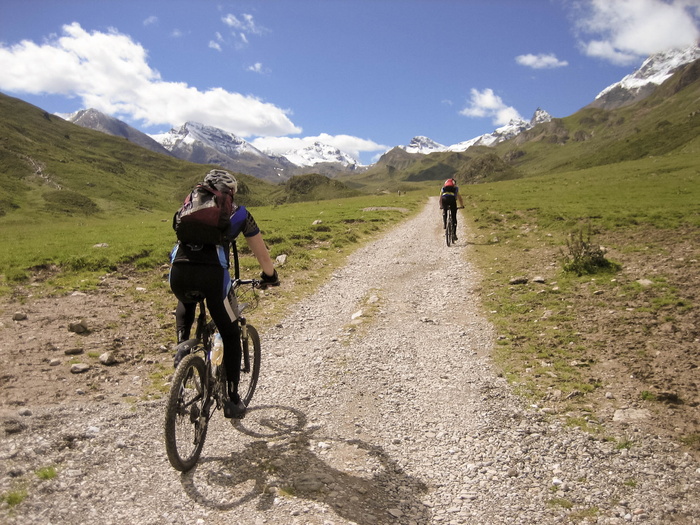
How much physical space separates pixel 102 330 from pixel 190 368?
6.81m

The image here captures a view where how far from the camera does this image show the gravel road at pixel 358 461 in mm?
4578

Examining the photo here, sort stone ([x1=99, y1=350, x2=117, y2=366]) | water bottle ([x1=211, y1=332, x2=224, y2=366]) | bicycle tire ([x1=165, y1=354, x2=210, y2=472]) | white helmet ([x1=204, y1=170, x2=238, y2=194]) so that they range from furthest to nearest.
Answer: stone ([x1=99, y1=350, x2=117, y2=366])
water bottle ([x1=211, y1=332, x2=224, y2=366])
white helmet ([x1=204, y1=170, x2=238, y2=194])
bicycle tire ([x1=165, y1=354, x2=210, y2=472])

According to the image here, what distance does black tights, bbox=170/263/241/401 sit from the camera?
5.11m

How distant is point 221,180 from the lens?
5.33 m

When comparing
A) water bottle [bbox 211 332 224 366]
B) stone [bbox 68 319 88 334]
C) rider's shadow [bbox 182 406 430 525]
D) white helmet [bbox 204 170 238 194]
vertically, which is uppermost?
white helmet [bbox 204 170 238 194]

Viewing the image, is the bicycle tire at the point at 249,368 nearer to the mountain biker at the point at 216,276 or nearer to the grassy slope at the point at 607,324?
the mountain biker at the point at 216,276

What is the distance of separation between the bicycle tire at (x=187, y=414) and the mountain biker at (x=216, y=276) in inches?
12.5

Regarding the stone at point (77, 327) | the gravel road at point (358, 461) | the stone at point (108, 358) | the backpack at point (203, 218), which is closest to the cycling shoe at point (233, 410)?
the gravel road at point (358, 461)

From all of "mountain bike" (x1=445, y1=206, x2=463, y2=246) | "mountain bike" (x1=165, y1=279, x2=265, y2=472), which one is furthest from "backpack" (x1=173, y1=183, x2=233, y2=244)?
Answer: "mountain bike" (x1=445, y1=206, x2=463, y2=246)

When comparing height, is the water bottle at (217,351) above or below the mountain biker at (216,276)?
below

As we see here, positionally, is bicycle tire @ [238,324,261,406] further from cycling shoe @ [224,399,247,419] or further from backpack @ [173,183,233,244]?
backpack @ [173,183,233,244]

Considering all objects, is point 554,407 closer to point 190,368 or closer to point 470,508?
point 470,508

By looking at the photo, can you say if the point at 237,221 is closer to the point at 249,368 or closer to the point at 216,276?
the point at 216,276

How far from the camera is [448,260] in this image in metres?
19.2
